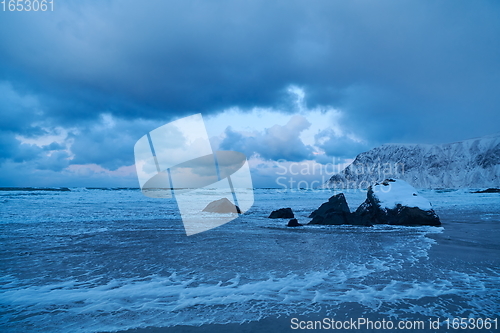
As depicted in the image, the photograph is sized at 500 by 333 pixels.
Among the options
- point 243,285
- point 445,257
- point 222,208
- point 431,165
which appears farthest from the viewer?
point 431,165

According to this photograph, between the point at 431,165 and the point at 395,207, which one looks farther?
the point at 431,165

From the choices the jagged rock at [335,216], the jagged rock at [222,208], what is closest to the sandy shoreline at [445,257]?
the jagged rock at [335,216]

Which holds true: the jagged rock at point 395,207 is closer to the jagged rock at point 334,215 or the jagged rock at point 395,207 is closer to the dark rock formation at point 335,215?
the dark rock formation at point 335,215

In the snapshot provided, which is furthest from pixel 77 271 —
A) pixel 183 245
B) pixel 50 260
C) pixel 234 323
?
pixel 234 323

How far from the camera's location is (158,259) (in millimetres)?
5984

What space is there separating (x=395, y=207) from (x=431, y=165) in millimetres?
129878

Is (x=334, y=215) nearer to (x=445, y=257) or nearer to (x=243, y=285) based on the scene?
(x=445, y=257)

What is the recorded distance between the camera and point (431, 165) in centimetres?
12031

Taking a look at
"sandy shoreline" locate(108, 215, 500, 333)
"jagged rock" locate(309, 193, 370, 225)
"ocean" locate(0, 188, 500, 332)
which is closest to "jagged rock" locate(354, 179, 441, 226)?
"jagged rock" locate(309, 193, 370, 225)

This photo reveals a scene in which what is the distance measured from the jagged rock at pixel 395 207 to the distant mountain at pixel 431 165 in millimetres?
109224

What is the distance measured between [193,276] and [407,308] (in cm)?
326

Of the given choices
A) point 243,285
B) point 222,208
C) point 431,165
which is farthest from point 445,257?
point 431,165

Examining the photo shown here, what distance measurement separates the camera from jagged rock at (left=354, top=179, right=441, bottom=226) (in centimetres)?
1229

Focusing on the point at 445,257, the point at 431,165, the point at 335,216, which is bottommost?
the point at 445,257
